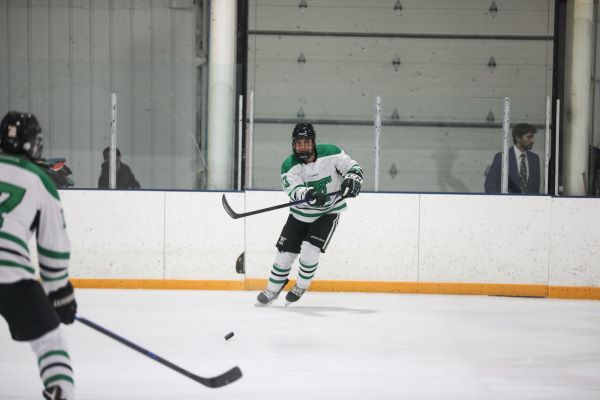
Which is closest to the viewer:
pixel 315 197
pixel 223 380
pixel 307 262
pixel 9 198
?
pixel 9 198

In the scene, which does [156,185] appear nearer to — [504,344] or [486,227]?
[486,227]

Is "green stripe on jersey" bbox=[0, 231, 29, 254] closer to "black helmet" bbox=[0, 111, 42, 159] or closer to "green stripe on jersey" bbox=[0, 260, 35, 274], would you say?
"green stripe on jersey" bbox=[0, 260, 35, 274]

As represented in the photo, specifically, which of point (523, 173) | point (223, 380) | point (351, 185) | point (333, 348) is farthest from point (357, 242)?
point (223, 380)

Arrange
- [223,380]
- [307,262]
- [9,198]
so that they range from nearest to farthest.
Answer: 1. [9,198]
2. [223,380]
3. [307,262]

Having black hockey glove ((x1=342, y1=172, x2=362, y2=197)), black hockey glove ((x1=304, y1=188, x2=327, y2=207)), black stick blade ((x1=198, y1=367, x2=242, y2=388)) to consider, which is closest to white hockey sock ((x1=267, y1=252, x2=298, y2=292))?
black hockey glove ((x1=304, y1=188, x2=327, y2=207))

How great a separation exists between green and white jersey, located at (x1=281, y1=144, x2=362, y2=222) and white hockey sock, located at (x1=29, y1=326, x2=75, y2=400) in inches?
135

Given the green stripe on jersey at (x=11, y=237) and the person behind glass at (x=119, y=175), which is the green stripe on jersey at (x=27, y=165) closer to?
the green stripe on jersey at (x=11, y=237)

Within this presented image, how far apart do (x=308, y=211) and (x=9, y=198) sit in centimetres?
351

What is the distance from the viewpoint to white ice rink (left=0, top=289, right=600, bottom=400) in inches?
138

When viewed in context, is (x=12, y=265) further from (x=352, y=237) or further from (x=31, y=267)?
(x=352, y=237)

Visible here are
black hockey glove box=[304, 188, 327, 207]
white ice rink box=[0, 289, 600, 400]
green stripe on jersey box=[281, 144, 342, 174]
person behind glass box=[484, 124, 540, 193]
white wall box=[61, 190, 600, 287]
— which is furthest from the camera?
person behind glass box=[484, 124, 540, 193]

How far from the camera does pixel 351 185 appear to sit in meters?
5.68

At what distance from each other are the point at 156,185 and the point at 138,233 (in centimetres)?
94

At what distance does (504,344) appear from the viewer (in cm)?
470
